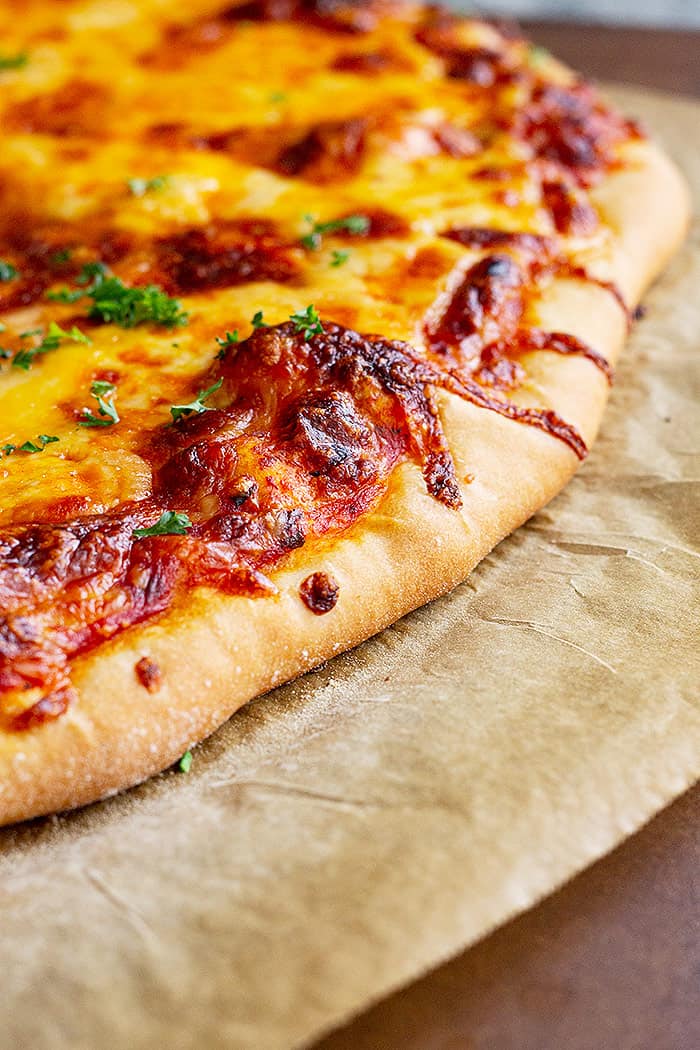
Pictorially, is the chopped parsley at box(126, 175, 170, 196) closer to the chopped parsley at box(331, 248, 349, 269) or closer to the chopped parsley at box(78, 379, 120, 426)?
the chopped parsley at box(331, 248, 349, 269)

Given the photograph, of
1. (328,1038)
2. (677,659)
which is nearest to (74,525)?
(328,1038)

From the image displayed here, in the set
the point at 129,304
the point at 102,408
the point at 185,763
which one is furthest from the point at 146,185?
the point at 185,763

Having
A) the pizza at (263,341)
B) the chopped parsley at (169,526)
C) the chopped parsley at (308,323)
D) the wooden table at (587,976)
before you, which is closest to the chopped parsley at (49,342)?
the pizza at (263,341)

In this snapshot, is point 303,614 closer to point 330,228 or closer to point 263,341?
point 263,341

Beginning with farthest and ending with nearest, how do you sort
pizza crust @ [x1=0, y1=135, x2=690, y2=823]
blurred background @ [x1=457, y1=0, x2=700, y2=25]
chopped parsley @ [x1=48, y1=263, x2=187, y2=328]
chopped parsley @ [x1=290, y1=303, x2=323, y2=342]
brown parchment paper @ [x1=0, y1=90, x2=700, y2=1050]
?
blurred background @ [x1=457, y1=0, x2=700, y2=25]
chopped parsley @ [x1=48, y1=263, x2=187, y2=328]
chopped parsley @ [x1=290, y1=303, x2=323, y2=342]
pizza crust @ [x1=0, y1=135, x2=690, y2=823]
brown parchment paper @ [x1=0, y1=90, x2=700, y2=1050]

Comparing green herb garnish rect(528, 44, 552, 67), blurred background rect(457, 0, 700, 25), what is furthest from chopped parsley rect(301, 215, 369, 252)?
blurred background rect(457, 0, 700, 25)

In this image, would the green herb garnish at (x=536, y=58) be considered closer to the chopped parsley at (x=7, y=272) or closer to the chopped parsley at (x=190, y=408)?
the chopped parsley at (x=7, y=272)

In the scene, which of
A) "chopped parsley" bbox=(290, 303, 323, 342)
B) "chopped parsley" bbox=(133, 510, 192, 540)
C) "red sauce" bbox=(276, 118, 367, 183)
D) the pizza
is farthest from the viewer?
"red sauce" bbox=(276, 118, 367, 183)
